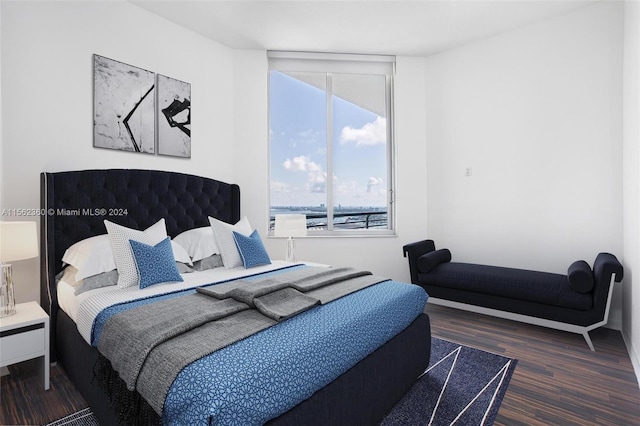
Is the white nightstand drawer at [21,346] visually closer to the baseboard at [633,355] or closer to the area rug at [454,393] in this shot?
the area rug at [454,393]

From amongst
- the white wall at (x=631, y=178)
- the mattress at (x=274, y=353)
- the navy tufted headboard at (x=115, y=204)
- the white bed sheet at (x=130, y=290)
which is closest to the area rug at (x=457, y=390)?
the mattress at (x=274, y=353)

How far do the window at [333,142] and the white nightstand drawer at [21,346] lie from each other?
2.56 meters

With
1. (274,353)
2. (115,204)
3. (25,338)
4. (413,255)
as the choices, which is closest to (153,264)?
(25,338)

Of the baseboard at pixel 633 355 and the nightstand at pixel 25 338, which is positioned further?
the baseboard at pixel 633 355

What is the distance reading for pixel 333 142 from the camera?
4316mm

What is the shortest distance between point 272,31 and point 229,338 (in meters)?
3.32

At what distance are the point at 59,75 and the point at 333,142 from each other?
9.23 ft

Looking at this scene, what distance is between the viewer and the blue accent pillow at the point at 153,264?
2215 millimetres

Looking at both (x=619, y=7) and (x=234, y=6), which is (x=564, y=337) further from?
(x=234, y=6)

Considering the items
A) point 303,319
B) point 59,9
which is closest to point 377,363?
point 303,319

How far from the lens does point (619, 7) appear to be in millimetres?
3033

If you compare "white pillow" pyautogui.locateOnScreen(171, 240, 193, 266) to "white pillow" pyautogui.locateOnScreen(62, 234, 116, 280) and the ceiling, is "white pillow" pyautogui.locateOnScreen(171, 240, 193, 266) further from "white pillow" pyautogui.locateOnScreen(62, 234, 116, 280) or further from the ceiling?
the ceiling

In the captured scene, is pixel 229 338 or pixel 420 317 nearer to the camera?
pixel 229 338

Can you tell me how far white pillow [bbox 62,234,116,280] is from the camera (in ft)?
7.27
